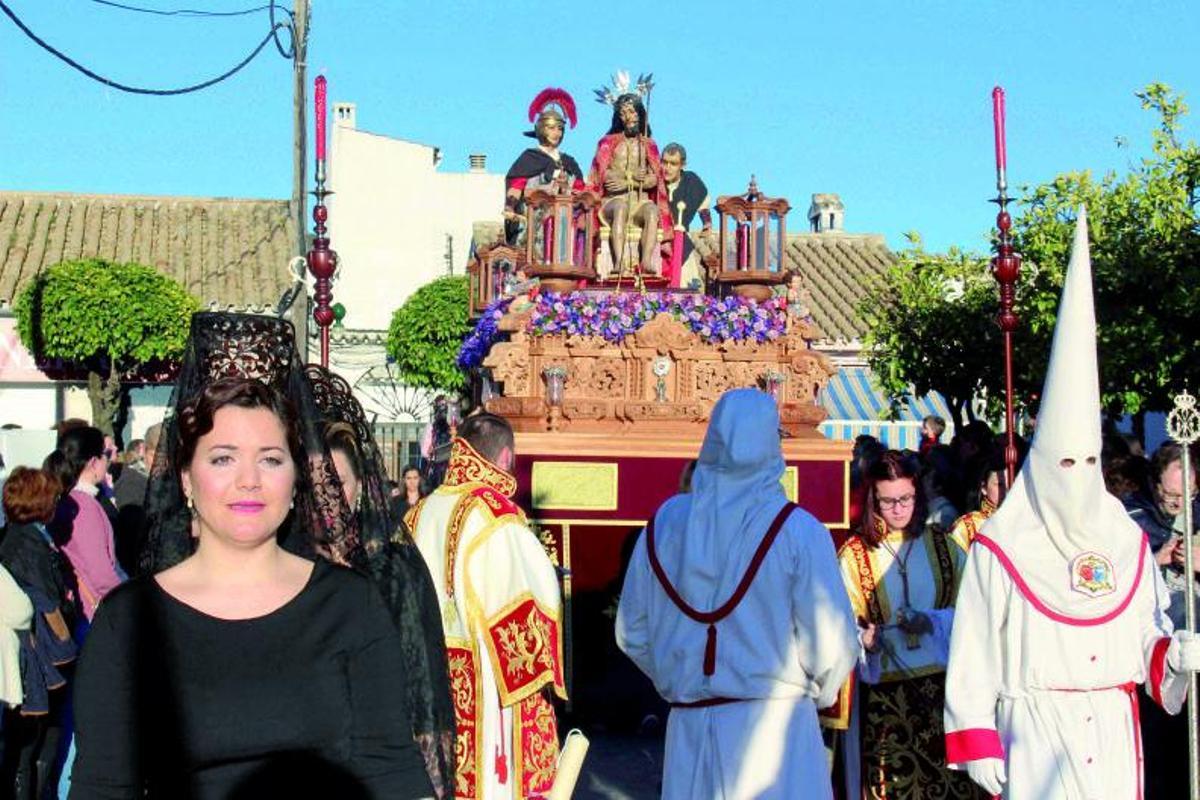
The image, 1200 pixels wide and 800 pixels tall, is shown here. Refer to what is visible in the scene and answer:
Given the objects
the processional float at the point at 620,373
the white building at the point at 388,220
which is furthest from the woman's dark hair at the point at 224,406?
the white building at the point at 388,220

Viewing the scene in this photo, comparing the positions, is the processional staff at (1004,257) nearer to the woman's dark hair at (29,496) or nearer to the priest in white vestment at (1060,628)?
the priest in white vestment at (1060,628)

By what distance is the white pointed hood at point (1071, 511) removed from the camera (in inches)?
235

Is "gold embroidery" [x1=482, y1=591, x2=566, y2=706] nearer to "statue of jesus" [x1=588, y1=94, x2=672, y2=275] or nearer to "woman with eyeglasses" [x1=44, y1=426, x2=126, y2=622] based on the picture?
"woman with eyeglasses" [x1=44, y1=426, x2=126, y2=622]

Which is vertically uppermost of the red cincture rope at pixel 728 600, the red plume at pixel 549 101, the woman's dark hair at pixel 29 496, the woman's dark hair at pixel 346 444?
the red plume at pixel 549 101

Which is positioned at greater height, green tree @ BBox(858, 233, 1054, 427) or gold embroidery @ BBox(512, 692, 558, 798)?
green tree @ BBox(858, 233, 1054, 427)

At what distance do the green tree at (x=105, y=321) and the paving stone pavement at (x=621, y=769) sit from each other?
1876cm

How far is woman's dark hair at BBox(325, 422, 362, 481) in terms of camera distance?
176 inches

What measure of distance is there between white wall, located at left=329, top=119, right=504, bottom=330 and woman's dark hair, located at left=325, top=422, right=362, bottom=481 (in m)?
31.7

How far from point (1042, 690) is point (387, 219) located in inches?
1271

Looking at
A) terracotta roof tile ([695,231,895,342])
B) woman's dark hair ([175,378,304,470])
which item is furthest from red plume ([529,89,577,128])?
terracotta roof tile ([695,231,895,342])

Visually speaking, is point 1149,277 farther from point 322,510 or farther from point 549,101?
point 322,510

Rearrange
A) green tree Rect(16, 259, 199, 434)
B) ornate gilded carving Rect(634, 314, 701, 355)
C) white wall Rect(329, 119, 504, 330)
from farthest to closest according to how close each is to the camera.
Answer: white wall Rect(329, 119, 504, 330), green tree Rect(16, 259, 199, 434), ornate gilded carving Rect(634, 314, 701, 355)

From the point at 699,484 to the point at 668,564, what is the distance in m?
0.30

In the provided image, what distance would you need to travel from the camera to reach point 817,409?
12414 mm
